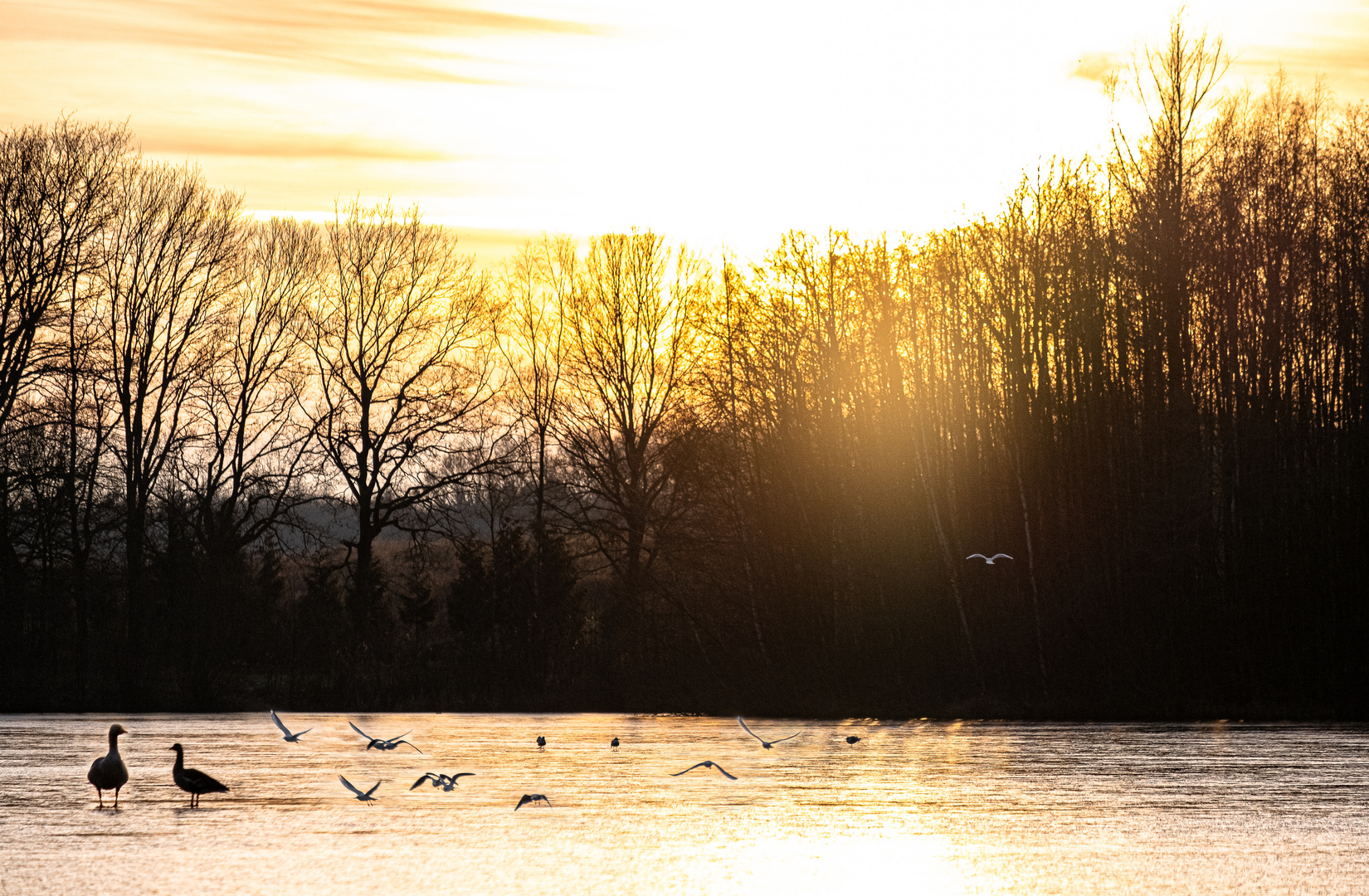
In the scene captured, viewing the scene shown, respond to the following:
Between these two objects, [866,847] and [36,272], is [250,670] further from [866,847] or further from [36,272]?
[866,847]

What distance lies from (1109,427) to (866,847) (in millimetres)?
21877

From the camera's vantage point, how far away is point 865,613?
33219 millimetres

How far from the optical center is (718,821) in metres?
12.4

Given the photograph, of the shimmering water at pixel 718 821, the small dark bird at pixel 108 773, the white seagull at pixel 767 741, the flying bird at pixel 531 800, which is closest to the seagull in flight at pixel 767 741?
the white seagull at pixel 767 741

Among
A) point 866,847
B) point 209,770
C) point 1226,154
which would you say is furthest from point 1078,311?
point 866,847

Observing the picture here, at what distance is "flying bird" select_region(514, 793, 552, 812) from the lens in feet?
42.5

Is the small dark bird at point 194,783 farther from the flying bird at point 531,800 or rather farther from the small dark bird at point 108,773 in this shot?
the flying bird at point 531,800

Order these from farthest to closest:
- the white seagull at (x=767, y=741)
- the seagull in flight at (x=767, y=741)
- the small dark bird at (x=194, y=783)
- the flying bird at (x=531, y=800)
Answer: the white seagull at (x=767, y=741)
the seagull in flight at (x=767, y=741)
the small dark bird at (x=194, y=783)
the flying bird at (x=531, y=800)

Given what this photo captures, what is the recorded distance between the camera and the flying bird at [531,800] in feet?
42.5

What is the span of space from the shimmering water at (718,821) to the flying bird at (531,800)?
0.20 m

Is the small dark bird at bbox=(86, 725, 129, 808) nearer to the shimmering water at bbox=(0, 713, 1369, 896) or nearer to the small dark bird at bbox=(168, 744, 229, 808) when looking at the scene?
the shimmering water at bbox=(0, 713, 1369, 896)

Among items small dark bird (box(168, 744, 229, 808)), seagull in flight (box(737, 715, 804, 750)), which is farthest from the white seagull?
small dark bird (box(168, 744, 229, 808))

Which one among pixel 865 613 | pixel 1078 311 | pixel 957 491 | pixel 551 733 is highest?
pixel 1078 311

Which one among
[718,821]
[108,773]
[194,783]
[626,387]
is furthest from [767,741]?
[626,387]
